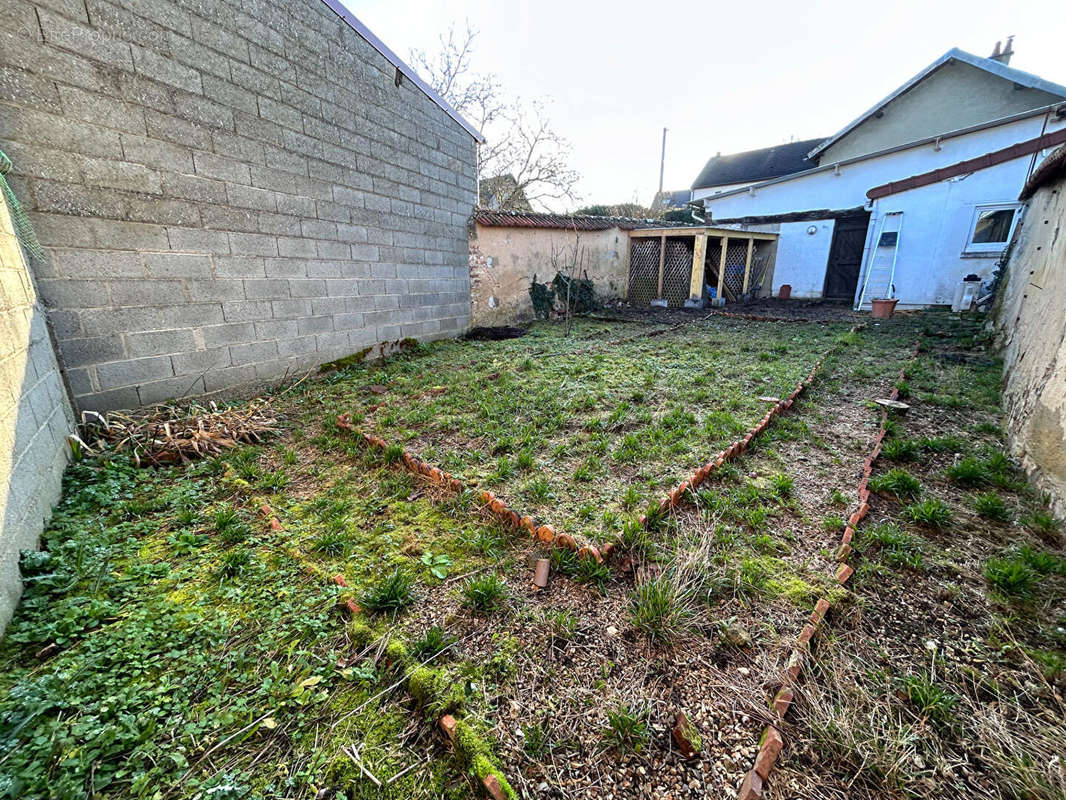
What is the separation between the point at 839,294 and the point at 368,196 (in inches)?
523

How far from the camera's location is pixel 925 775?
1195 mm

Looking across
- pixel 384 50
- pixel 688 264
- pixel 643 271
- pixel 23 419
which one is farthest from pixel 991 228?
pixel 23 419

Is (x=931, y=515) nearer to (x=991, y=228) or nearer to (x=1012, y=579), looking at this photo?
(x=1012, y=579)

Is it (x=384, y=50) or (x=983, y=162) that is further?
(x=983, y=162)

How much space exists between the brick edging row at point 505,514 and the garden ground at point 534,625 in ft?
0.16

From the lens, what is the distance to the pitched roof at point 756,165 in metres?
20.5

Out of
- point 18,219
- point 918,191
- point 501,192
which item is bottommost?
point 18,219

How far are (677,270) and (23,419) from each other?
1196 cm

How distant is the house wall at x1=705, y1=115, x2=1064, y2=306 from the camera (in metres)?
8.83

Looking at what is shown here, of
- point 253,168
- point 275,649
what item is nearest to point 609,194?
point 253,168

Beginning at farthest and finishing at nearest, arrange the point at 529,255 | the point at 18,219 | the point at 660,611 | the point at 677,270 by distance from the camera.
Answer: the point at 677,270 → the point at 529,255 → the point at 18,219 → the point at 660,611

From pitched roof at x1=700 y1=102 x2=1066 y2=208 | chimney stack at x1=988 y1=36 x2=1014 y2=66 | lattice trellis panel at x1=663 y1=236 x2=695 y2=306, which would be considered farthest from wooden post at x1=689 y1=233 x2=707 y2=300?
chimney stack at x1=988 y1=36 x2=1014 y2=66

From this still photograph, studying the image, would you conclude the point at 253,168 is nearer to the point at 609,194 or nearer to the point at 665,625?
the point at 665,625

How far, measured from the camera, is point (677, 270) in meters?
11.5
